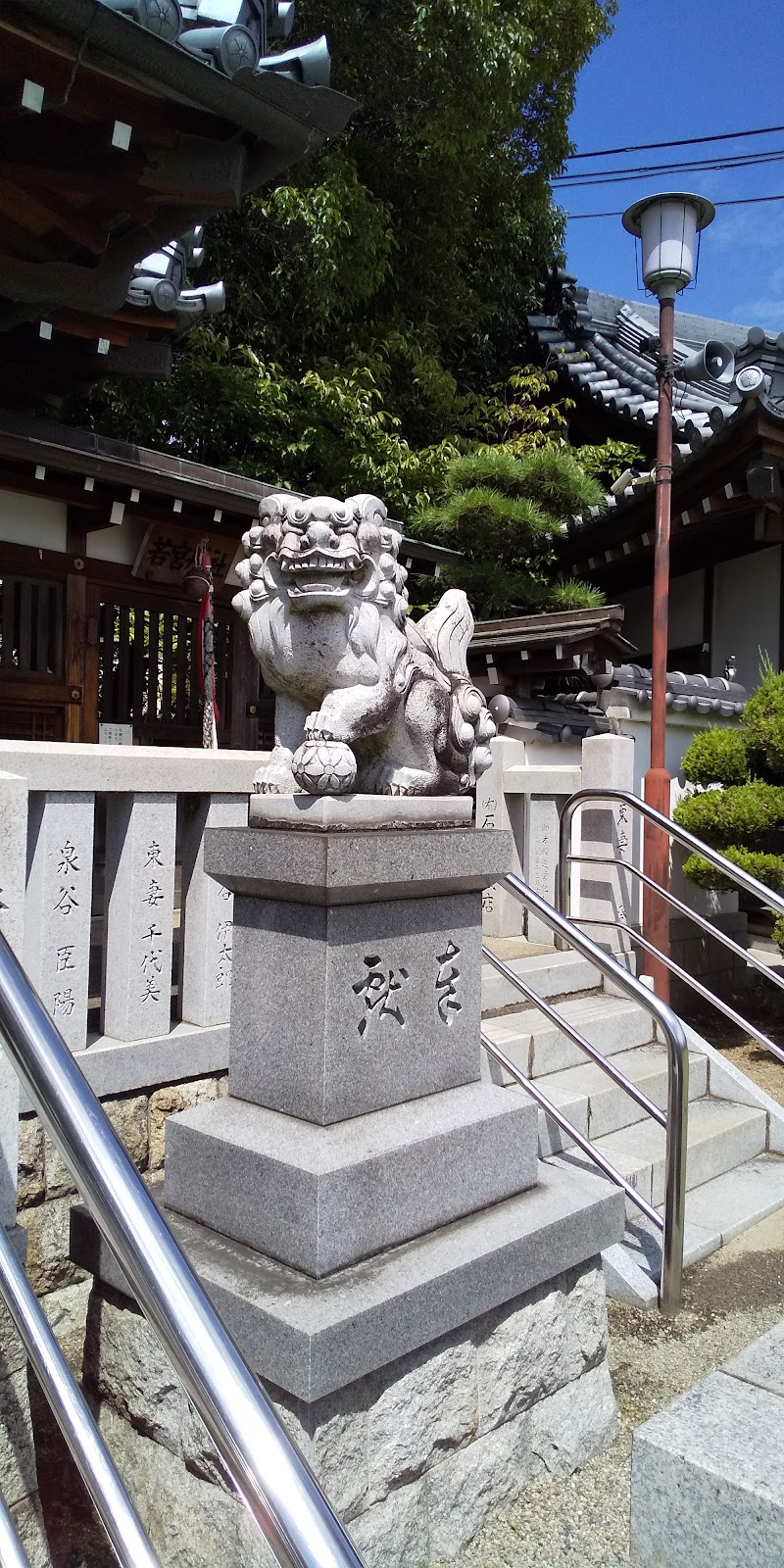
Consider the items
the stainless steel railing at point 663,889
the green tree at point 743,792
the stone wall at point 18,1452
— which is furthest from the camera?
the green tree at point 743,792

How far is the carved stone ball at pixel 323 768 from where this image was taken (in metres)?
2.59

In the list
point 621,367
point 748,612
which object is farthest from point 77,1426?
point 621,367

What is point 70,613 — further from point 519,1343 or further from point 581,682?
point 519,1343

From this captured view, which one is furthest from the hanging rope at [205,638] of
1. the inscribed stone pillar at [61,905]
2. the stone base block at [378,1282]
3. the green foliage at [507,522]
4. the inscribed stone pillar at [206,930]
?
the stone base block at [378,1282]

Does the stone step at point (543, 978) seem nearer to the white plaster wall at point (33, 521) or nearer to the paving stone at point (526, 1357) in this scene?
the paving stone at point (526, 1357)

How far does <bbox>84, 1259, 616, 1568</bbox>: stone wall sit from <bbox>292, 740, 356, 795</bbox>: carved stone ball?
4.76 feet

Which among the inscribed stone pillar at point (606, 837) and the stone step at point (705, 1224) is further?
the inscribed stone pillar at point (606, 837)

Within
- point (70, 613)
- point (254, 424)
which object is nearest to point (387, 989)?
point (70, 613)

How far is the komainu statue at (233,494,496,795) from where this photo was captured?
8.74ft

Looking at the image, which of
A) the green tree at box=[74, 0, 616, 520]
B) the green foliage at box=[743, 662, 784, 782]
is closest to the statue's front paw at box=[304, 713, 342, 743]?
the green foliage at box=[743, 662, 784, 782]

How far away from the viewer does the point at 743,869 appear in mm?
6484

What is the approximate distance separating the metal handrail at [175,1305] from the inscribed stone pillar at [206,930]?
1665 millimetres

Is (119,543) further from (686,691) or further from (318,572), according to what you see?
(318,572)

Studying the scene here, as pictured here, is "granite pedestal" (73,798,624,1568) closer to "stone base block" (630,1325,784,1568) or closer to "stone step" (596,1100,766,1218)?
"stone base block" (630,1325,784,1568)
